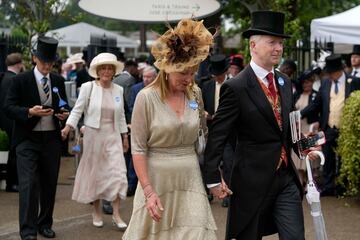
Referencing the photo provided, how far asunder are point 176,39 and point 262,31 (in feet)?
1.97

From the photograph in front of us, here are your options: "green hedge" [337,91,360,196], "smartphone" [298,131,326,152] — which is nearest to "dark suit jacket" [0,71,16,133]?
"green hedge" [337,91,360,196]

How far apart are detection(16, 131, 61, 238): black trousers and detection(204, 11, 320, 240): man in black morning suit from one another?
2.80 m

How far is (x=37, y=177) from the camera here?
7.54m

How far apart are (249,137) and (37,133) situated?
308cm

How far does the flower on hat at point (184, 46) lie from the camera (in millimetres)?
4949

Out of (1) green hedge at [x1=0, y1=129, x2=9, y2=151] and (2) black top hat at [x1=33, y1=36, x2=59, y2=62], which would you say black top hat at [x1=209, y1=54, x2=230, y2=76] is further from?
(1) green hedge at [x1=0, y1=129, x2=9, y2=151]

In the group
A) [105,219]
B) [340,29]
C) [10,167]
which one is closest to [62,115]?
[105,219]

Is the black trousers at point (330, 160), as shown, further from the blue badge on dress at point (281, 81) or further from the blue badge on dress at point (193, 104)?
the blue badge on dress at point (193, 104)

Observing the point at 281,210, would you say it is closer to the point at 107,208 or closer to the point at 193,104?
the point at 193,104

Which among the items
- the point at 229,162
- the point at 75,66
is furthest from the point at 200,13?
the point at 75,66

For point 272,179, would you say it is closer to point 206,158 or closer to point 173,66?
point 206,158

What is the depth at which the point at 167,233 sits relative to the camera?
498 centimetres

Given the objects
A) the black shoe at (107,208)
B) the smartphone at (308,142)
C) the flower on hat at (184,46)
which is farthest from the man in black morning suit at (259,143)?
the black shoe at (107,208)

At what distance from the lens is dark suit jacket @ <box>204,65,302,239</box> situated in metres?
5.04
